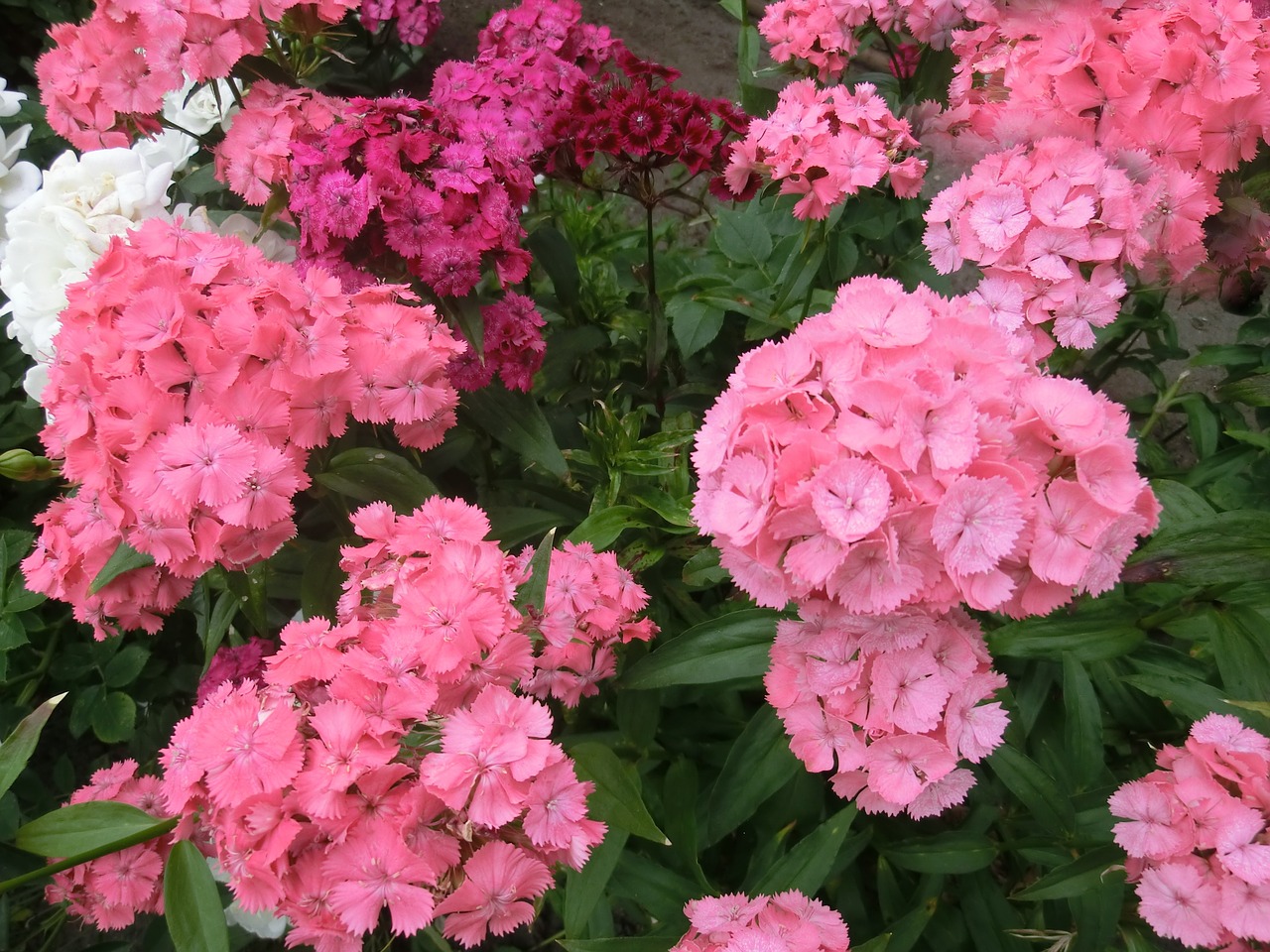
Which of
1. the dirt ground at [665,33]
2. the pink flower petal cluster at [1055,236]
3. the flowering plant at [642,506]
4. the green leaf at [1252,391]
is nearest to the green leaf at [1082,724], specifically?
the flowering plant at [642,506]

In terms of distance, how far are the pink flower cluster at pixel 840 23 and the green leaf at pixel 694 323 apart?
0.60 meters

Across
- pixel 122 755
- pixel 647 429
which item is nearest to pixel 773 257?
pixel 647 429

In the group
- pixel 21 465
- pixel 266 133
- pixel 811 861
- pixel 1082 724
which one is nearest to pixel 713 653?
pixel 811 861

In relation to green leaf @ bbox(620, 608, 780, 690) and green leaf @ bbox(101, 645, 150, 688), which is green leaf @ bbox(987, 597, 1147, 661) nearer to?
green leaf @ bbox(620, 608, 780, 690)

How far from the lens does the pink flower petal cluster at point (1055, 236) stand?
1.16 metres

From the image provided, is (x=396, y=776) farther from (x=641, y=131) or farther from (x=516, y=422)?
(x=641, y=131)

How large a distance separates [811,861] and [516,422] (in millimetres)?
841

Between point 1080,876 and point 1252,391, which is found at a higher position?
point 1252,391

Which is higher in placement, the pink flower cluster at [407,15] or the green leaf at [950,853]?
the pink flower cluster at [407,15]

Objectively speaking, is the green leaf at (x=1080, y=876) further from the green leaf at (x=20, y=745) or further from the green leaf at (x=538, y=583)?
the green leaf at (x=20, y=745)

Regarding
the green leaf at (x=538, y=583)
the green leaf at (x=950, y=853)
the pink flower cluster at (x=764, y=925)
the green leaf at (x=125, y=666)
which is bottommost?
the green leaf at (x=125, y=666)

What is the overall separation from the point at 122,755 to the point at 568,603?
1.41 metres

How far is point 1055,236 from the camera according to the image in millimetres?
1180

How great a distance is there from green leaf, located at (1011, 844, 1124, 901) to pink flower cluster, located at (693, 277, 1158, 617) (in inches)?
16.1
